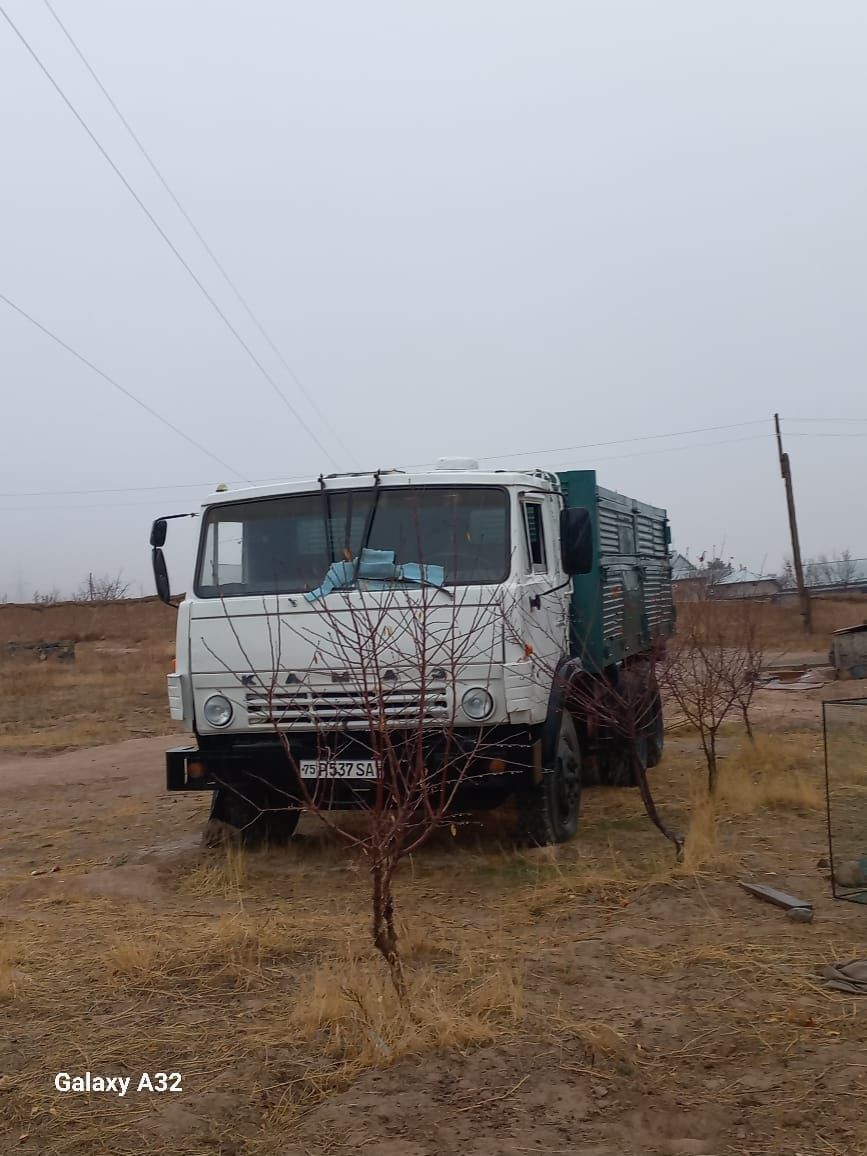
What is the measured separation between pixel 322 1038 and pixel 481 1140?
3.01 feet

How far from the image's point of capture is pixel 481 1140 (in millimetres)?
3336

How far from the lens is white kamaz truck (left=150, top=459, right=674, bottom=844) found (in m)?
6.42

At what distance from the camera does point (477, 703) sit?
6.45 meters

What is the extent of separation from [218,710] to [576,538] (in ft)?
8.33

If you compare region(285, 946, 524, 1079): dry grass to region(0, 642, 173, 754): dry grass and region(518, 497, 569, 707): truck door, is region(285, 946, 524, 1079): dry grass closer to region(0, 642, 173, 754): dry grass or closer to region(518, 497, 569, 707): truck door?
region(518, 497, 569, 707): truck door

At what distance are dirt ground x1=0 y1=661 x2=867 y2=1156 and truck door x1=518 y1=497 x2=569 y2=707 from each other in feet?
4.11

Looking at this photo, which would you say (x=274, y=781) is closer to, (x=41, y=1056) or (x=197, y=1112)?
(x=41, y=1056)

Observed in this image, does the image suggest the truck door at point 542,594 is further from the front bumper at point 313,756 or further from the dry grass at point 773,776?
the dry grass at point 773,776

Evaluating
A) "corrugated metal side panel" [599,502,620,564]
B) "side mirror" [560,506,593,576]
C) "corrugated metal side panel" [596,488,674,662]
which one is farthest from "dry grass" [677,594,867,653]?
"side mirror" [560,506,593,576]

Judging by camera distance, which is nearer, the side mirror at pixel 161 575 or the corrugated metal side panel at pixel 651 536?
the side mirror at pixel 161 575

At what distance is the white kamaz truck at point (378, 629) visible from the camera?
6.42 m

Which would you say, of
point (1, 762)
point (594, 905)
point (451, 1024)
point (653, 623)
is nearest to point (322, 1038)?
point (451, 1024)

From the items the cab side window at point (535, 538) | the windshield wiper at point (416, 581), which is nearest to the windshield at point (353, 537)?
the windshield wiper at point (416, 581)
